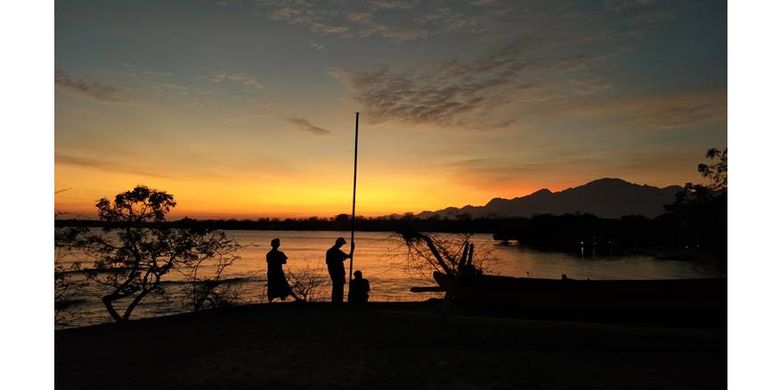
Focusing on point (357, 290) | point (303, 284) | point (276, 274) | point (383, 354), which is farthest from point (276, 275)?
point (303, 284)

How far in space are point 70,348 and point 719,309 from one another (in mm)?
10576

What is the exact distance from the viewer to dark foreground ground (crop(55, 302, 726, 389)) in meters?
5.63

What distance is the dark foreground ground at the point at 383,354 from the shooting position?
5.63 metres

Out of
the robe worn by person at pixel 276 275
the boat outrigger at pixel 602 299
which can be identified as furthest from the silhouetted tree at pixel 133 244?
the boat outrigger at pixel 602 299

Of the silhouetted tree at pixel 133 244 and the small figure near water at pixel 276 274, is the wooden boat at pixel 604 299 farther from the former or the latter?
the silhouetted tree at pixel 133 244

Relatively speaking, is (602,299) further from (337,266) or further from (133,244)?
(133,244)

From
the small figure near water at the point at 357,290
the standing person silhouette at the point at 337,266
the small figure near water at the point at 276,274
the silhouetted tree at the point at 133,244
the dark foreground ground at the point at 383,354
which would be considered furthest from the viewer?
the silhouetted tree at the point at 133,244

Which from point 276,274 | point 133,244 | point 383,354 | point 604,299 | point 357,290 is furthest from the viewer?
point 133,244

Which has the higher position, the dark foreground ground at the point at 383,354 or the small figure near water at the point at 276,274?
the small figure near water at the point at 276,274

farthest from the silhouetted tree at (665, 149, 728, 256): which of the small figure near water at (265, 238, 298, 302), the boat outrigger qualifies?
the small figure near water at (265, 238, 298, 302)

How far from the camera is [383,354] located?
6.92 metres

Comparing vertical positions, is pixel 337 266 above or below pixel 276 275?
above

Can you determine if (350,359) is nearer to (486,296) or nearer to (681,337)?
(486,296)

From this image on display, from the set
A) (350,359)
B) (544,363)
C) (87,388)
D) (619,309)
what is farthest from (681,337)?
(87,388)
